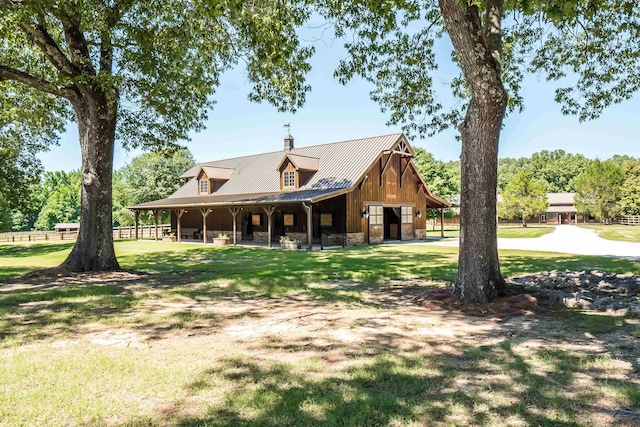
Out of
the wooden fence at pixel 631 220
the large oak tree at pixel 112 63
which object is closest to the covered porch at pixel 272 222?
the large oak tree at pixel 112 63

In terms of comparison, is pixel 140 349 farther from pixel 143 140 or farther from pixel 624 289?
pixel 143 140

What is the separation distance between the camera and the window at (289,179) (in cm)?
2551

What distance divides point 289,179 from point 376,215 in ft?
18.5

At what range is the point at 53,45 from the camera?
10930 millimetres

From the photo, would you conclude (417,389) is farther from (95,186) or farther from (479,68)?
(95,186)

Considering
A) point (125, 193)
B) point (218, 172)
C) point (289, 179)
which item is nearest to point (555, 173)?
point (218, 172)

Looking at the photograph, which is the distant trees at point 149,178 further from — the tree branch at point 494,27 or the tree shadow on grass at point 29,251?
the tree branch at point 494,27

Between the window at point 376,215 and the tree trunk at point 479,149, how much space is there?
686 inches

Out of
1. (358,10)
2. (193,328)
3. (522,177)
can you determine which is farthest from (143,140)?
(522,177)

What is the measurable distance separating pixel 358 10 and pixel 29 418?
1056 centimetres

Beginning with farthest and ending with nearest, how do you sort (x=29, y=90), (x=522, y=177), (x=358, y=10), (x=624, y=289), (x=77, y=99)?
(x=522, y=177) → (x=29, y=90) → (x=77, y=99) → (x=358, y=10) → (x=624, y=289)

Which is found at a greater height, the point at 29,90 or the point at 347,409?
the point at 29,90

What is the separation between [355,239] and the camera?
23.5 metres

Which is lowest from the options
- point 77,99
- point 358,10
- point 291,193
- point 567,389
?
Result: point 567,389
